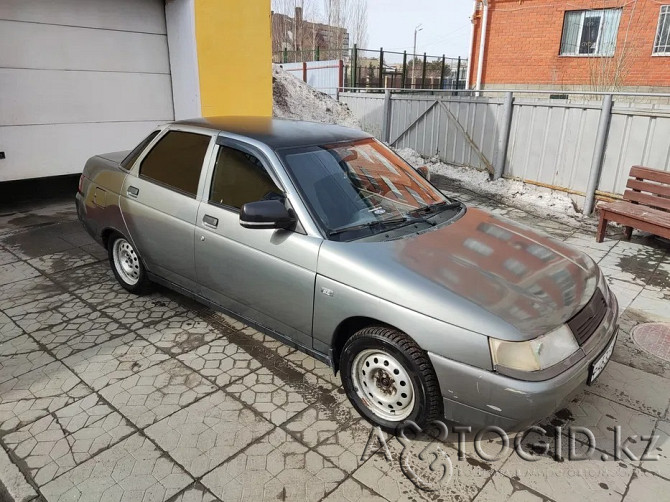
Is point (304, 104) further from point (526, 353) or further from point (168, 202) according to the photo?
point (526, 353)

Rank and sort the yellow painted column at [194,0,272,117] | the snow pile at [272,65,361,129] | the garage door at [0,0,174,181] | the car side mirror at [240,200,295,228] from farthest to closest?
1. the snow pile at [272,65,361,129]
2. the yellow painted column at [194,0,272,117]
3. the garage door at [0,0,174,181]
4. the car side mirror at [240,200,295,228]

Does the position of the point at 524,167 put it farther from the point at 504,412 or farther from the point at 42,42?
the point at 42,42

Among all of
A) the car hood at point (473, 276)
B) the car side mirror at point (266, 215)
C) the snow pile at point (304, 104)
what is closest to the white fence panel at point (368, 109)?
the snow pile at point (304, 104)

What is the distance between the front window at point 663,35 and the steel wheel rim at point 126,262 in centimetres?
1582

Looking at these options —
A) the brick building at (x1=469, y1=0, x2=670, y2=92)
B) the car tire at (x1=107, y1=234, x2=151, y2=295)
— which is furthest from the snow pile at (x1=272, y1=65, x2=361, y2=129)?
the car tire at (x1=107, y1=234, x2=151, y2=295)

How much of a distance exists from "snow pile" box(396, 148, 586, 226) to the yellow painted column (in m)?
4.01

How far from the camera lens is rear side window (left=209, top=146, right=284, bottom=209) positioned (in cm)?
333

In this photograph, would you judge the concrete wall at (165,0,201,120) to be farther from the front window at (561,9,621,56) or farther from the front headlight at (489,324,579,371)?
the front window at (561,9,621,56)

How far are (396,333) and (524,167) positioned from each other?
7000 millimetres

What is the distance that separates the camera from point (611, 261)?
584 cm

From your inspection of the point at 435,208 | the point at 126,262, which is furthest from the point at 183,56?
the point at 435,208

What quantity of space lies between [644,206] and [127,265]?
6.13 m

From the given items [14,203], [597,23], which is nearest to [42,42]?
[14,203]

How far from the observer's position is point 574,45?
50.8ft
